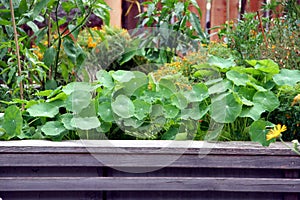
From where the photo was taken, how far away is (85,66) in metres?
1.95

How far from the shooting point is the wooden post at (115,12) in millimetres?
3893

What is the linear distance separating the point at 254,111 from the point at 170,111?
294 mm

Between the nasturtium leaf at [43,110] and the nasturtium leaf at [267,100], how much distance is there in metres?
0.73

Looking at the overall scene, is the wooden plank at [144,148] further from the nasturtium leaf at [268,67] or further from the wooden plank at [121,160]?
the nasturtium leaf at [268,67]

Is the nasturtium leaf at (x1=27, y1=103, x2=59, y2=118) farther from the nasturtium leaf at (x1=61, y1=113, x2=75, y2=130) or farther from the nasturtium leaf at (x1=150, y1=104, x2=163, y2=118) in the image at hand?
the nasturtium leaf at (x1=150, y1=104, x2=163, y2=118)

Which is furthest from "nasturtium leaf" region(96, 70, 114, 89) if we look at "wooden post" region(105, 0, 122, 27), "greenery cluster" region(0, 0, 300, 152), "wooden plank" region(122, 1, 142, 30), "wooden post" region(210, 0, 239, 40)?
"wooden post" region(210, 0, 239, 40)

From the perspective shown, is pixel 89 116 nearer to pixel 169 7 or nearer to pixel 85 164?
pixel 85 164

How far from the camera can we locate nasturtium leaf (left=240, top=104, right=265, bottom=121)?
1.69m

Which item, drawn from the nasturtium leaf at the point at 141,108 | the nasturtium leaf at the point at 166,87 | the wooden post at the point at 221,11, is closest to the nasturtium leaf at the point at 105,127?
the nasturtium leaf at the point at 141,108

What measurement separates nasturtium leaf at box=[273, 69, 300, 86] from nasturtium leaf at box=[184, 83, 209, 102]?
0.28 meters

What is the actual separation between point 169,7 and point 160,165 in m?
1.33

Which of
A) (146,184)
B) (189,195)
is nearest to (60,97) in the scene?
(146,184)

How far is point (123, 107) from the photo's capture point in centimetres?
171

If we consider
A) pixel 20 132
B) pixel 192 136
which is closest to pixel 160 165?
pixel 192 136
